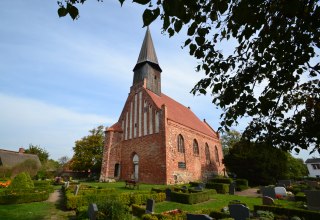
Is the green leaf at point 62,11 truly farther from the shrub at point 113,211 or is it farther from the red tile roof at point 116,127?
the red tile roof at point 116,127

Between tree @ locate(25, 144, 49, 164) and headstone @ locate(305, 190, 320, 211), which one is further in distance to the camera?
tree @ locate(25, 144, 49, 164)

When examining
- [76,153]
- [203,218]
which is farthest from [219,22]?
[76,153]

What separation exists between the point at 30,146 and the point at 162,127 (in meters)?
50.3

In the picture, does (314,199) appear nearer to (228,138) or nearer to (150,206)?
(150,206)

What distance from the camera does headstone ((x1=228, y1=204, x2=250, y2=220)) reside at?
8.63 m

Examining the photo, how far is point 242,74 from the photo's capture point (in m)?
5.36

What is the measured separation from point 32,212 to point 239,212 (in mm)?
10609

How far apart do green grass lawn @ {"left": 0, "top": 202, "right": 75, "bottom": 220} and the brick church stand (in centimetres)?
1286

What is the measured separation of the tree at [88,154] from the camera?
3791 centimetres

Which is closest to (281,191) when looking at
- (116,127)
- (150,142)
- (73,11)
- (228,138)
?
(150,142)

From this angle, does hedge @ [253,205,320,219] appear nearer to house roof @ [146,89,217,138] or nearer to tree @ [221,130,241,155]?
house roof @ [146,89,217,138]

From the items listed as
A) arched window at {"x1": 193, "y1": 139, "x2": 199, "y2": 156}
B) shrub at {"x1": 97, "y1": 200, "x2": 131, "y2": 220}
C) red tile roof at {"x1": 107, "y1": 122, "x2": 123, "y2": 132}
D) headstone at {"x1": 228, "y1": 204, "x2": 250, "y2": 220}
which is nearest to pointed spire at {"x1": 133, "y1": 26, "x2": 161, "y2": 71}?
red tile roof at {"x1": 107, "y1": 122, "x2": 123, "y2": 132}

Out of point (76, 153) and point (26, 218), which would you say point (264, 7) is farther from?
point (76, 153)

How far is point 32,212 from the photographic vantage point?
36.5 feet
